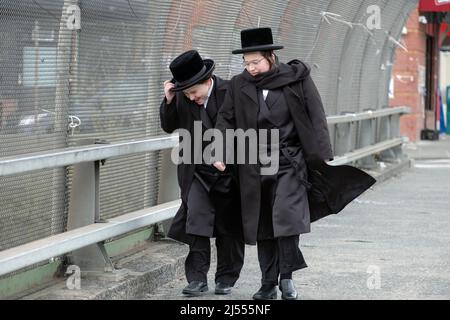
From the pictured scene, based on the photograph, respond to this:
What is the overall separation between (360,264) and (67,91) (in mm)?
2990

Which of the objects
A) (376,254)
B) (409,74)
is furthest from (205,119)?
(409,74)

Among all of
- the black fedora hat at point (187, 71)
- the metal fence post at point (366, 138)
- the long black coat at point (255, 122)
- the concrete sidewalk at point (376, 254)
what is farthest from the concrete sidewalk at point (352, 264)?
the metal fence post at point (366, 138)

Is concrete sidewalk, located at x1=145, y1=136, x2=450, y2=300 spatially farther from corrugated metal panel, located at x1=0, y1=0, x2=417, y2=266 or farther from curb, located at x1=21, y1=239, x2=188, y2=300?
corrugated metal panel, located at x1=0, y1=0, x2=417, y2=266

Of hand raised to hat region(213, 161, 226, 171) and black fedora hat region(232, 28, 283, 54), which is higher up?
black fedora hat region(232, 28, 283, 54)

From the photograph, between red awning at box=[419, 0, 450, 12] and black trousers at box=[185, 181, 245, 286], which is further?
red awning at box=[419, 0, 450, 12]

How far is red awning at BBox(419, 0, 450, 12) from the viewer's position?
2330cm

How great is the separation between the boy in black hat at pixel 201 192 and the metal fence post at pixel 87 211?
0.50 m

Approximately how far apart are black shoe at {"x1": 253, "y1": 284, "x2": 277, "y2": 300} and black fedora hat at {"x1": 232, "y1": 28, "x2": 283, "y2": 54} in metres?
1.49

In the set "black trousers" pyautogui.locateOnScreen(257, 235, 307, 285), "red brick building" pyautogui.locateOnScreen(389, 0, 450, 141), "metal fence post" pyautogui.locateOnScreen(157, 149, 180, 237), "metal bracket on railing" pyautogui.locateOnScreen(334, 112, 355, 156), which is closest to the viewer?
"black trousers" pyautogui.locateOnScreen(257, 235, 307, 285)

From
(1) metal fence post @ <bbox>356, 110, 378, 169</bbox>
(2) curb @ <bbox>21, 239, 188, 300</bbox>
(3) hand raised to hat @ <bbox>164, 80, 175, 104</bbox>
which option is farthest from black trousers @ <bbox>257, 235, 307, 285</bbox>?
(1) metal fence post @ <bbox>356, 110, 378, 169</bbox>

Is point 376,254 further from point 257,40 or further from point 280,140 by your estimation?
point 257,40
